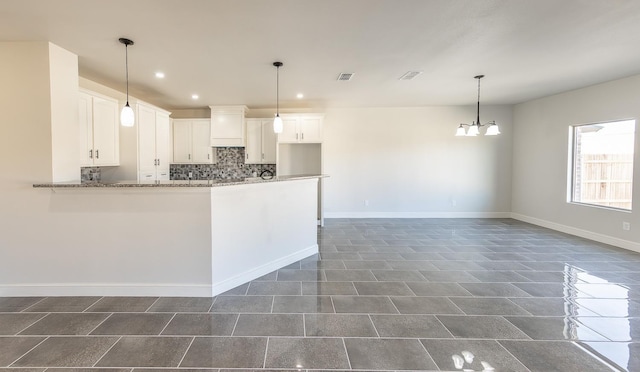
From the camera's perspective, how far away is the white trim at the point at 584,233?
177 inches

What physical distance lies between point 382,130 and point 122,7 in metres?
5.48

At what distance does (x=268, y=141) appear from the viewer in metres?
6.55

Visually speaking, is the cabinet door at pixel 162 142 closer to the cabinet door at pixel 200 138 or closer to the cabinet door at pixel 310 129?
the cabinet door at pixel 200 138

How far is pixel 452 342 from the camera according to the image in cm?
217

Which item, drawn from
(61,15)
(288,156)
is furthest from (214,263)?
(288,156)

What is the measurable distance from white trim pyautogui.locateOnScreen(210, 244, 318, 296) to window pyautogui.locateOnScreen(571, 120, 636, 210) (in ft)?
16.6

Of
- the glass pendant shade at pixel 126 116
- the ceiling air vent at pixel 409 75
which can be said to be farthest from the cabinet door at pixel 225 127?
the ceiling air vent at pixel 409 75

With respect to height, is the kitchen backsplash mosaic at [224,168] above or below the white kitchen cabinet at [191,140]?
below

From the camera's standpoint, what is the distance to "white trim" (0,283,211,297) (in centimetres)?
295

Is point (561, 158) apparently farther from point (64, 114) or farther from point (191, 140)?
point (64, 114)

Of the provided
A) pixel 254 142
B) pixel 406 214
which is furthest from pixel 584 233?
pixel 254 142

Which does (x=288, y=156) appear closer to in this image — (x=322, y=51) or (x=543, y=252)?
(x=322, y=51)

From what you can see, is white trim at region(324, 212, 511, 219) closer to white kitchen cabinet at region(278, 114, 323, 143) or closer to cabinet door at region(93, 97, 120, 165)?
white kitchen cabinet at region(278, 114, 323, 143)

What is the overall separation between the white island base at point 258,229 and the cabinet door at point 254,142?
266 cm
